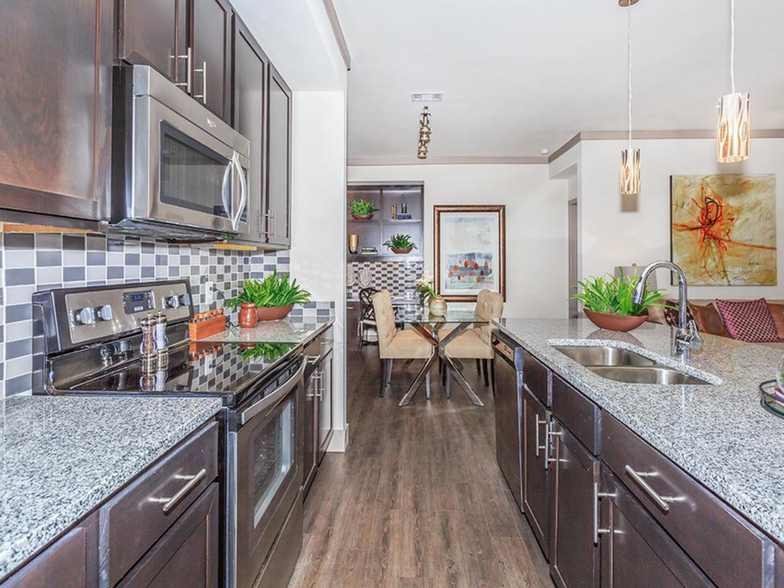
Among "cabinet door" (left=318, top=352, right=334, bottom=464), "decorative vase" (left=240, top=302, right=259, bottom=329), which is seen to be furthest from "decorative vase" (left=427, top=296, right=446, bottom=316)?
"decorative vase" (left=240, top=302, right=259, bottom=329)

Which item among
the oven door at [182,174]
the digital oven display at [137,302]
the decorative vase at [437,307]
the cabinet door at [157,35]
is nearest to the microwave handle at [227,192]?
the oven door at [182,174]

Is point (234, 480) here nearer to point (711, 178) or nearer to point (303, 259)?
point (303, 259)

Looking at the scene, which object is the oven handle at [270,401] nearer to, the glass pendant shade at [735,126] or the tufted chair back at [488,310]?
the glass pendant shade at [735,126]

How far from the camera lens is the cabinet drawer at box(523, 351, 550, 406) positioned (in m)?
1.63

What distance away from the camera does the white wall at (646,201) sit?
4.63 metres

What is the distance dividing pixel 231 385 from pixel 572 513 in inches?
44.7

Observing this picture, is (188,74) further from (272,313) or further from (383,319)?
(383,319)

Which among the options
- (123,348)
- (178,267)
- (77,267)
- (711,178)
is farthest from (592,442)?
(711,178)

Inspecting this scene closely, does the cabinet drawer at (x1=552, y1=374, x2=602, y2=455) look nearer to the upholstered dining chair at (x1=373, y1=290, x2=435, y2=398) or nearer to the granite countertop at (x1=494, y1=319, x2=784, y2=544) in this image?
the granite countertop at (x1=494, y1=319, x2=784, y2=544)

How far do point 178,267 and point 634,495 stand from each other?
204 centimetres

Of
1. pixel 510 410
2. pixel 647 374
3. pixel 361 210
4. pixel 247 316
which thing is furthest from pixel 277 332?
pixel 361 210

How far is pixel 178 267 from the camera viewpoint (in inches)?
82.0

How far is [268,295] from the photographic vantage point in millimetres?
2535

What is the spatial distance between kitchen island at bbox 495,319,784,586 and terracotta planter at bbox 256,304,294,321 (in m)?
1.45
